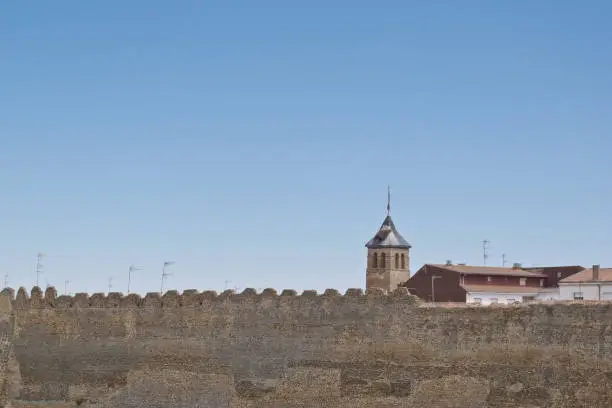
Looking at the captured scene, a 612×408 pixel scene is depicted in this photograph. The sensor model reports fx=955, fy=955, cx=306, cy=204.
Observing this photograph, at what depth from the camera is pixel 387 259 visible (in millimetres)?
39531

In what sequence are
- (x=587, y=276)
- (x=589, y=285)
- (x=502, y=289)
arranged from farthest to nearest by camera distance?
Answer: (x=502, y=289) < (x=587, y=276) < (x=589, y=285)

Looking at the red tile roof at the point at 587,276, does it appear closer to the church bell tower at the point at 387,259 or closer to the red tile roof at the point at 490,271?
the red tile roof at the point at 490,271

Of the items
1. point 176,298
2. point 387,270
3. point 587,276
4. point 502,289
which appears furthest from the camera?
point 387,270

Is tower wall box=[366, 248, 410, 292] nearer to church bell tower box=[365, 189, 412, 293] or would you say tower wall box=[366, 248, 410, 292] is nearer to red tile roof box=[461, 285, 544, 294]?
church bell tower box=[365, 189, 412, 293]

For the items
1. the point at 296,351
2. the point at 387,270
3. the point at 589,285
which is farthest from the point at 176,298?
the point at 589,285

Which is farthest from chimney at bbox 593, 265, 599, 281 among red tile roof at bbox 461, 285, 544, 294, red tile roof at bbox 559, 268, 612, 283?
red tile roof at bbox 461, 285, 544, 294

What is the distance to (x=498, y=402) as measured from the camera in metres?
24.0

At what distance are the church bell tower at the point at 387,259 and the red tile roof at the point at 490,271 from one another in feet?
9.00

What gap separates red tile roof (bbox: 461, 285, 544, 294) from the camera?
116 feet

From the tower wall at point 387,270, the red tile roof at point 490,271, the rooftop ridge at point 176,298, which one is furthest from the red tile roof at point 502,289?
the rooftop ridge at point 176,298

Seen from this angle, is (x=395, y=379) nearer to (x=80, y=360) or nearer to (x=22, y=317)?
(x=80, y=360)

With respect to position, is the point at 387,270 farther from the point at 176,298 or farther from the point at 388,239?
the point at 176,298

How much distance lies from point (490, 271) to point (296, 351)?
12.7m

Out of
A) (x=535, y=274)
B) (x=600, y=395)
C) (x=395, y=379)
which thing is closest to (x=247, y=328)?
(x=395, y=379)
